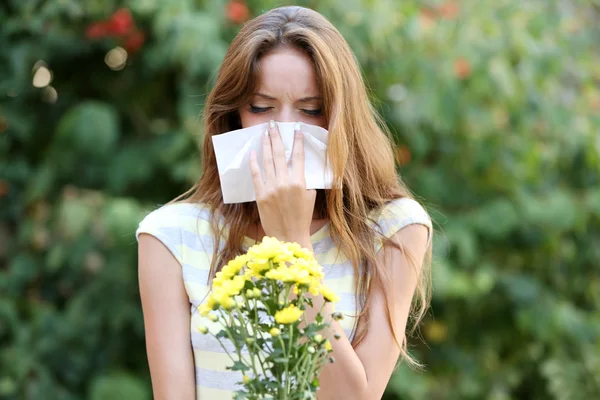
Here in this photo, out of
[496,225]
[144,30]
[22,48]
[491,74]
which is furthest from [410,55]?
[22,48]

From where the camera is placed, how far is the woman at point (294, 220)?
180cm

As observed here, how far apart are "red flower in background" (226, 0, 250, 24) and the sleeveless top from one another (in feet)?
5.98

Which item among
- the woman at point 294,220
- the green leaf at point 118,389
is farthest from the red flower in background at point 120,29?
the woman at point 294,220

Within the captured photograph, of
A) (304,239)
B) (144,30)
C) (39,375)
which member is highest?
(144,30)

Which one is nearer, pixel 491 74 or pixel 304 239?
pixel 304 239

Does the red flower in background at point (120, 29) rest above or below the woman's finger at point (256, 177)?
above

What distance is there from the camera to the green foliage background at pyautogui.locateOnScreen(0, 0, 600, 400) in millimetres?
3676

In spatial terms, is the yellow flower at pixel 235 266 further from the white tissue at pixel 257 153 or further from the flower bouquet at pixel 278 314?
the white tissue at pixel 257 153

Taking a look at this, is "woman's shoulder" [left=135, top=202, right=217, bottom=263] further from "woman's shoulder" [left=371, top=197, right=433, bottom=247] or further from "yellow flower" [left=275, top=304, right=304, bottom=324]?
"yellow flower" [left=275, top=304, right=304, bottom=324]

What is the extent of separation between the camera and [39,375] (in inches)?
149

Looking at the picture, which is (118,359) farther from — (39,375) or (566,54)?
(566,54)

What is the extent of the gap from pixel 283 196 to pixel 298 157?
0.11m

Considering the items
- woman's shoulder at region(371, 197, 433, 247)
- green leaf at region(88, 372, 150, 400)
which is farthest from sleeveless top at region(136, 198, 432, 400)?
green leaf at region(88, 372, 150, 400)

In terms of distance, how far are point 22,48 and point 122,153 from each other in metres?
0.62
